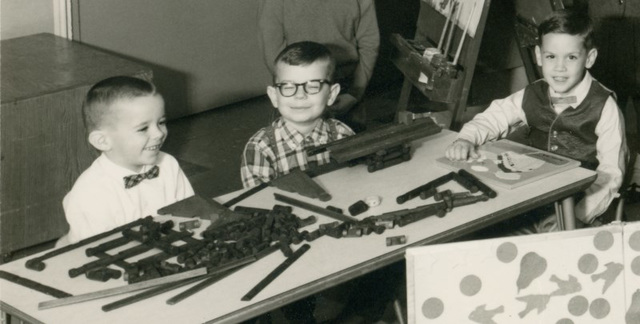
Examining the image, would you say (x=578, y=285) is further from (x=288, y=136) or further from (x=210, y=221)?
(x=288, y=136)

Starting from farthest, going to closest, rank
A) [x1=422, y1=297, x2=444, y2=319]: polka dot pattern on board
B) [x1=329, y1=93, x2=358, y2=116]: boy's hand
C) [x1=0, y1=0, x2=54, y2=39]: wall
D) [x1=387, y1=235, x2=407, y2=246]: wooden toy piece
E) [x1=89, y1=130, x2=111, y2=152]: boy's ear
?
[x1=0, y1=0, x2=54, y2=39]: wall, [x1=329, y1=93, x2=358, y2=116]: boy's hand, [x1=89, y1=130, x2=111, y2=152]: boy's ear, [x1=387, y1=235, x2=407, y2=246]: wooden toy piece, [x1=422, y1=297, x2=444, y2=319]: polka dot pattern on board

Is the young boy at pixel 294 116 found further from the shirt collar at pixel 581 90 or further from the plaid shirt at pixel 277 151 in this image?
the shirt collar at pixel 581 90

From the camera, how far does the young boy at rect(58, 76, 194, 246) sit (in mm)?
2967

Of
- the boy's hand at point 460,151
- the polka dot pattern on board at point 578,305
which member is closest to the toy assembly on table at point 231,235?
the boy's hand at point 460,151

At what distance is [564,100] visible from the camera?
383 centimetres

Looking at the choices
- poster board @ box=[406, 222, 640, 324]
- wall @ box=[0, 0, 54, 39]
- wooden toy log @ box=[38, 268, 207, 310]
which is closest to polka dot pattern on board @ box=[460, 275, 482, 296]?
poster board @ box=[406, 222, 640, 324]

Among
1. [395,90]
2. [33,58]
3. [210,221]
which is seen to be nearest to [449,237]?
[210,221]

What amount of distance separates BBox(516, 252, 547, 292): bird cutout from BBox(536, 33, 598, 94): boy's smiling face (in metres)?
1.60

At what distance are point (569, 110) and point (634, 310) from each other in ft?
4.89

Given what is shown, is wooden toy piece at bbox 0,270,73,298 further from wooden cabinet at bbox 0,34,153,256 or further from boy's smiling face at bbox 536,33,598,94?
boy's smiling face at bbox 536,33,598,94

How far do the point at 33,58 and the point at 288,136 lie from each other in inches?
71.9

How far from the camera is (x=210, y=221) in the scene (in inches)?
109

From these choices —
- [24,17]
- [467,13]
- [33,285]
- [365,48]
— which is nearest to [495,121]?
[467,13]

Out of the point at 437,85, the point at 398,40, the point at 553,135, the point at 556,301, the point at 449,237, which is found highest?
the point at 398,40
